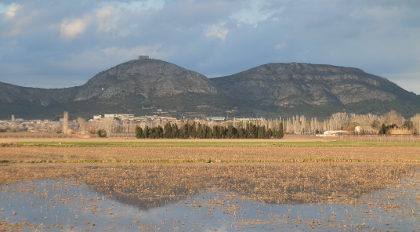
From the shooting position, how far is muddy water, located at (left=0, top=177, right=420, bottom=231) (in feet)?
69.2

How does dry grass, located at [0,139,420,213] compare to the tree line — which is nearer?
dry grass, located at [0,139,420,213]

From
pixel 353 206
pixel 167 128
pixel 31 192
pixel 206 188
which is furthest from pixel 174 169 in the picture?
pixel 167 128

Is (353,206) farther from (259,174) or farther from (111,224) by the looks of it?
(259,174)

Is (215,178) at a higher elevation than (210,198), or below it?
higher

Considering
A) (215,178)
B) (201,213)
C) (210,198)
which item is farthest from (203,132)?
(201,213)

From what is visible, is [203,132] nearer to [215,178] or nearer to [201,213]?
[215,178]

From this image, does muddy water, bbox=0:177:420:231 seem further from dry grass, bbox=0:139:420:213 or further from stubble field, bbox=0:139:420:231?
dry grass, bbox=0:139:420:213

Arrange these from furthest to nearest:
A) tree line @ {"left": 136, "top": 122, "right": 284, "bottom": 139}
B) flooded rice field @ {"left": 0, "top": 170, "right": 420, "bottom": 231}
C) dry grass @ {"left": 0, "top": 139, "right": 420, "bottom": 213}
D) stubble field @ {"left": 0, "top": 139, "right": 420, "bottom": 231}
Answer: tree line @ {"left": 136, "top": 122, "right": 284, "bottom": 139} < dry grass @ {"left": 0, "top": 139, "right": 420, "bottom": 213} < stubble field @ {"left": 0, "top": 139, "right": 420, "bottom": 231} < flooded rice field @ {"left": 0, "top": 170, "right": 420, "bottom": 231}

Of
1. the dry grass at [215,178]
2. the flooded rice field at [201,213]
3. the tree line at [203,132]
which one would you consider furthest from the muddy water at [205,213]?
the tree line at [203,132]

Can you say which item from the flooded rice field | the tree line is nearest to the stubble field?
the flooded rice field

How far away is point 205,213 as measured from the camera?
23.9 meters

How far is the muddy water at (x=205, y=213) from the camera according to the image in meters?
21.1

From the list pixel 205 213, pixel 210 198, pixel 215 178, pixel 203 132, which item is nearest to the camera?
pixel 205 213

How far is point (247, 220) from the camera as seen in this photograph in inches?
874
